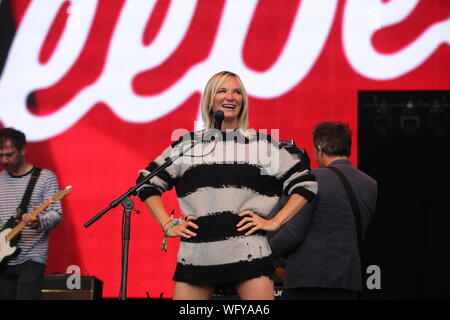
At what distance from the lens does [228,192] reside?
9.60ft

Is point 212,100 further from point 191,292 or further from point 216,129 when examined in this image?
point 191,292

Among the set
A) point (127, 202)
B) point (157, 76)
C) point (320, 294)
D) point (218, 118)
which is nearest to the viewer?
point (218, 118)

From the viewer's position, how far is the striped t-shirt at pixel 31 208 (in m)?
4.86

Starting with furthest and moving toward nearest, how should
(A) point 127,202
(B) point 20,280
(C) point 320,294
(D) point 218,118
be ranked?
1. (B) point 20,280
2. (C) point 320,294
3. (A) point 127,202
4. (D) point 218,118

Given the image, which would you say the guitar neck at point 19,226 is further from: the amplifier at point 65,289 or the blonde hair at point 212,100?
the blonde hair at point 212,100

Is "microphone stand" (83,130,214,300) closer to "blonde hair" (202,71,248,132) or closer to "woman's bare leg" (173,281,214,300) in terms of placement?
"blonde hair" (202,71,248,132)

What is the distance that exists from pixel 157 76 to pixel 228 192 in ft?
11.4

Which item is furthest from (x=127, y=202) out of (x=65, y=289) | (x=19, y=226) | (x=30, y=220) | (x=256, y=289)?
(x=65, y=289)

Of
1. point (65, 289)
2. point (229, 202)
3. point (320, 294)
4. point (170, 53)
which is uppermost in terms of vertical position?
point (170, 53)

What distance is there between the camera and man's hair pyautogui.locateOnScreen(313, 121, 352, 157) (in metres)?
3.94

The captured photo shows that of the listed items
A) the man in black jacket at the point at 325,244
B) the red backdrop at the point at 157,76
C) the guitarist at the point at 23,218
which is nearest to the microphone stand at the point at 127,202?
the man in black jacket at the point at 325,244

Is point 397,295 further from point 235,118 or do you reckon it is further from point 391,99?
point 235,118

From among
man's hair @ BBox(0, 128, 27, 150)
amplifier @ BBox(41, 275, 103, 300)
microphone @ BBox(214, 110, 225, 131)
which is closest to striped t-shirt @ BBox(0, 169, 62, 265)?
man's hair @ BBox(0, 128, 27, 150)
